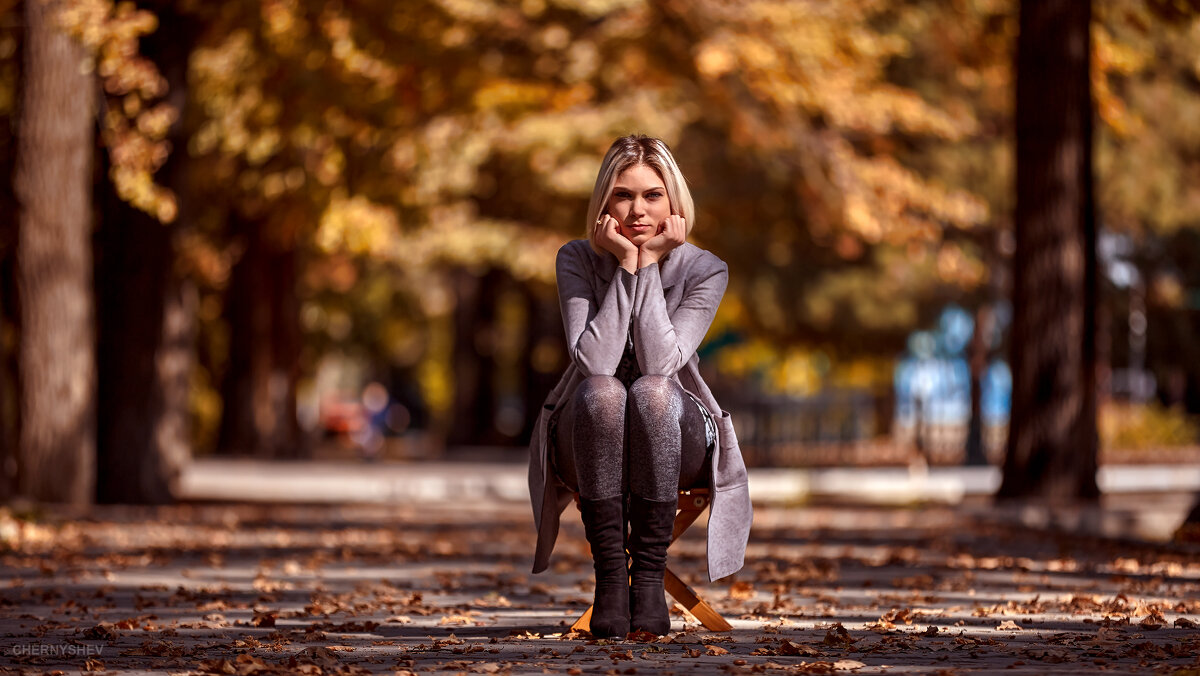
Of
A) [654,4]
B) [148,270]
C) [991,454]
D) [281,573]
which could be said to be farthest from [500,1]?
[991,454]

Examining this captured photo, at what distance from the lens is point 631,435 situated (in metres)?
5.54

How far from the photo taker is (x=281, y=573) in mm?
9289

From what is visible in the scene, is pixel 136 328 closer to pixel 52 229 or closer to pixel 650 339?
pixel 52 229

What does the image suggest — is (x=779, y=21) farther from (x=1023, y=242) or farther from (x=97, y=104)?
(x=97, y=104)

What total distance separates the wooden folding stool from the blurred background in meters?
8.25

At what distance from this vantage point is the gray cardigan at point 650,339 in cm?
559

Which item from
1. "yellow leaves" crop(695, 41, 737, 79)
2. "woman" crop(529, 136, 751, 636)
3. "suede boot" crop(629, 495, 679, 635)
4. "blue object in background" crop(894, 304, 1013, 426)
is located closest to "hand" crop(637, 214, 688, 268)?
"woman" crop(529, 136, 751, 636)

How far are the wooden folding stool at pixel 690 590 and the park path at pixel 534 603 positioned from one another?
9 cm

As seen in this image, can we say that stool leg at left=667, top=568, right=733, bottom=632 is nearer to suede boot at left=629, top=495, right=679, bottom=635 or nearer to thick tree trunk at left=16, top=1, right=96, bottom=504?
suede boot at left=629, top=495, right=679, bottom=635

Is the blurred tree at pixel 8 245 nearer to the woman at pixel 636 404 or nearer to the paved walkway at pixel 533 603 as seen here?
the paved walkway at pixel 533 603

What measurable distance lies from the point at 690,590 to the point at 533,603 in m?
1.70

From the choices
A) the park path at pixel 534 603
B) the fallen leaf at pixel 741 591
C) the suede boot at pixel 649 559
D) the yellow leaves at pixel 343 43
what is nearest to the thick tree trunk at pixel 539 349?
the yellow leaves at pixel 343 43

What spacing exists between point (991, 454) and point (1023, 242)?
14.1m

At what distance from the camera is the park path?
517 centimetres
